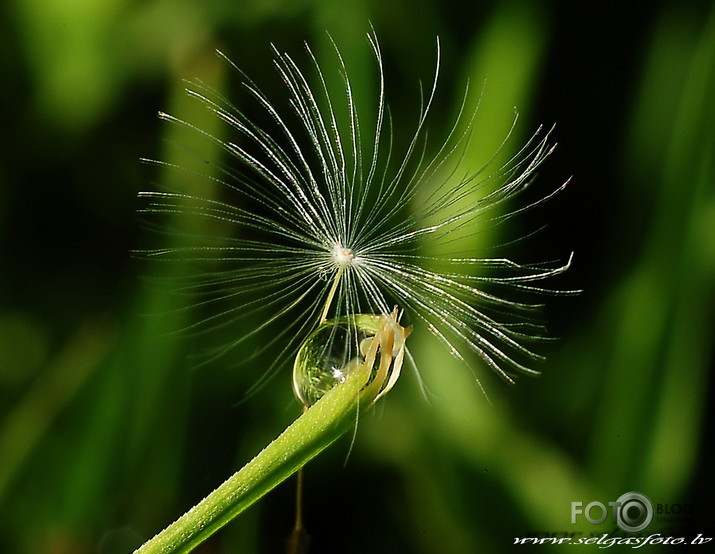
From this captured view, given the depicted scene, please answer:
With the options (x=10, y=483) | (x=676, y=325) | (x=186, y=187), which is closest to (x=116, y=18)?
(x=186, y=187)

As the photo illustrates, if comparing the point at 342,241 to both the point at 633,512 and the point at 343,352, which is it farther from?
the point at 633,512

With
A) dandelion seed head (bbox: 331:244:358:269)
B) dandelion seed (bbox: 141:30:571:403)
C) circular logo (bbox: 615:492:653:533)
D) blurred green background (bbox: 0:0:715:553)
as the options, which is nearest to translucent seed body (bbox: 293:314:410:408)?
dandelion seed (bbox: 141:30:571:403)

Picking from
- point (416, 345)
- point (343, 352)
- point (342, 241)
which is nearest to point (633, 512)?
point (416, 345)

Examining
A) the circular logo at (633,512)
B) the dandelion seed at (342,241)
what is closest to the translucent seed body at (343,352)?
the dandelion seed at (342,241)

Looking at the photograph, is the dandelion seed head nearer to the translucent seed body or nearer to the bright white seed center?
the bright white seed center

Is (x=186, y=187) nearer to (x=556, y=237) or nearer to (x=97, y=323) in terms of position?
(x=97, y=323)
